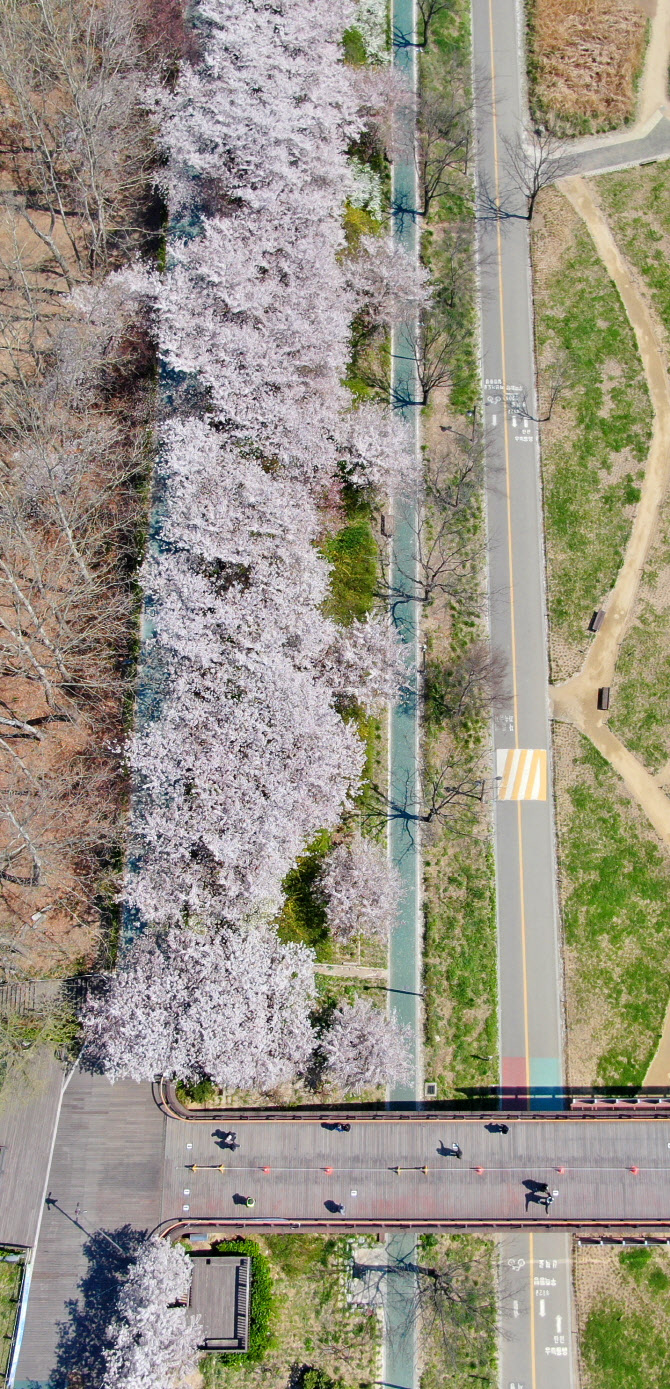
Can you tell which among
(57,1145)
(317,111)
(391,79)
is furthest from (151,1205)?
(391,79)

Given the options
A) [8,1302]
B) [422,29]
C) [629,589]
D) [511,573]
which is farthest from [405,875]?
[422,29]

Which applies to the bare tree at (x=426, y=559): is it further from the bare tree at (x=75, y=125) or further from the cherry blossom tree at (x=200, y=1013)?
the bare tree at (x=75, y=125)

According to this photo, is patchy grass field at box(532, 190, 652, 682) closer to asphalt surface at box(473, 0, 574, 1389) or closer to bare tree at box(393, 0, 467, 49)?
asphalt surface at box(473, 0, 574, 1389)

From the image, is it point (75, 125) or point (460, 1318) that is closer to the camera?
point (460, 1318)

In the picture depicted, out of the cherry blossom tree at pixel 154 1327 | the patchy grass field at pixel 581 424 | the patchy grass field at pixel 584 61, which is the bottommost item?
the cherry blossom tree at pixel 154 1327

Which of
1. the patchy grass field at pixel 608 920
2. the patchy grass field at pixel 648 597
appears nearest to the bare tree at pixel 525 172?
the patchy grass field at pixel 648 597

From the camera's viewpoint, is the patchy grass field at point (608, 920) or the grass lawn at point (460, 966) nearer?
the grass lawn at point (460, 966)

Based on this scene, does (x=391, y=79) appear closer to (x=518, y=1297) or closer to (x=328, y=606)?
(x=328, y=606)

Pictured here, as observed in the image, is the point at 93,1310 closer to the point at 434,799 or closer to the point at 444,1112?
the point at 444,1112
